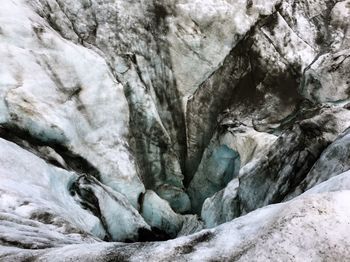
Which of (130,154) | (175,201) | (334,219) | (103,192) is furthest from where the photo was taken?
(175,201)

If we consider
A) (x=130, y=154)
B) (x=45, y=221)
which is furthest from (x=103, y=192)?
(x=45, y=221)

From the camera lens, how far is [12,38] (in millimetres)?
14398

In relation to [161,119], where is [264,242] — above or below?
above

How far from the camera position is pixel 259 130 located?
18016 millimetres

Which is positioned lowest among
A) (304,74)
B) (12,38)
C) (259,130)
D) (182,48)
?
(12,38)

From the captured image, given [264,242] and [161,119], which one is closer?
[264,242]

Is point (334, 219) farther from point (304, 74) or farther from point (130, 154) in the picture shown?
point (304, 74)

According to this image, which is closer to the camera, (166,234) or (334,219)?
(334,219)

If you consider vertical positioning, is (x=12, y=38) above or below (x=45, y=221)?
above

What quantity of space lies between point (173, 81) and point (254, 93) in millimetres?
3464

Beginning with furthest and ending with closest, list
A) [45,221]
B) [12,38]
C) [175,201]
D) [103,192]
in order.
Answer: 1. [175,201]
2. [12,38]
3. [103,192]
4. [45,221]

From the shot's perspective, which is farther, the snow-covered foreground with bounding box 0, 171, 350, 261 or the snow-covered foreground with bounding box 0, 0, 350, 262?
the snow-covered foreground with bounding box 0, 0, 350, 262

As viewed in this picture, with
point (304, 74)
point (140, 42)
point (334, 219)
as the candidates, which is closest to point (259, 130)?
point (304, 74)

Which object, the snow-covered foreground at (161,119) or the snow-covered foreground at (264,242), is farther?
the snow-covered foreground at (161,119)
